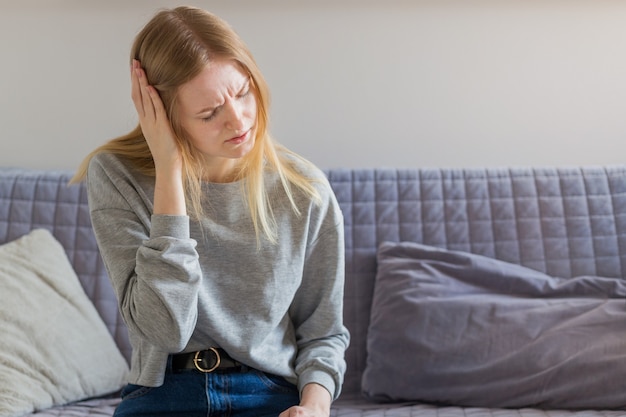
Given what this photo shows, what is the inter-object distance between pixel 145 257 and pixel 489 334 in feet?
2.79

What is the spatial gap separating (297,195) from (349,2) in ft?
2.95

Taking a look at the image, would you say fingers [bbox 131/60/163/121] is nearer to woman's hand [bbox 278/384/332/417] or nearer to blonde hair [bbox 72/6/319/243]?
blonde hair [bbox 72/6/319/243]

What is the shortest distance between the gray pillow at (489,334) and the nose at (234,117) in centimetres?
72

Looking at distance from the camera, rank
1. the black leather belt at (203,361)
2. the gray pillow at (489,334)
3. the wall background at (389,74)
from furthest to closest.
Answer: the wall background at (389,74) → the gray pillow at (489,334) → the black leather belt at (203,361)

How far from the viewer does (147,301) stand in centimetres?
125

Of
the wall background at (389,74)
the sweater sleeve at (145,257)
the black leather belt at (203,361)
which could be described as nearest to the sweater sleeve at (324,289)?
the black leather belt at (203,361)

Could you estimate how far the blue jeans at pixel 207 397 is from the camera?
131 centimetres

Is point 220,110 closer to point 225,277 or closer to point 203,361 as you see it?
point 225,277

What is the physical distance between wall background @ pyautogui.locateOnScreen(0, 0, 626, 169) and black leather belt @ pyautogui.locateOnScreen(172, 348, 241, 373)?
3.14ft

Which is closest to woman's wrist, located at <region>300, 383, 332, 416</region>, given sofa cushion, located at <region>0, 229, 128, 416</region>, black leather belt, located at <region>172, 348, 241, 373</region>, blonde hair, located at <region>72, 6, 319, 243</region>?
black leather belt, located at <region>172, 348, 241, 373</region>

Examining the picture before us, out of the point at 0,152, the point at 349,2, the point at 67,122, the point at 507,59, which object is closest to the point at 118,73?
the point at 67,122

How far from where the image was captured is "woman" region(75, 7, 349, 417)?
4.23ft

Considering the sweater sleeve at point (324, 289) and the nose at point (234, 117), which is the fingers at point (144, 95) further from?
the sweater sleeve at point (324, 289)

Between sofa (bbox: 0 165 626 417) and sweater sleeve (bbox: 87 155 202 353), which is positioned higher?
sweater sleeve (bbox: 87 155 202 353)
